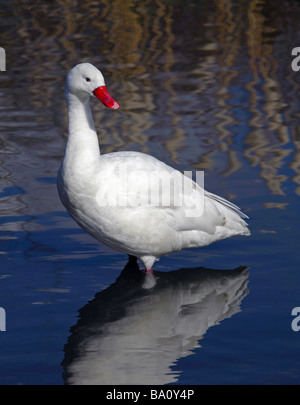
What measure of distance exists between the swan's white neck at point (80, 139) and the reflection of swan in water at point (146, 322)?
121 cm

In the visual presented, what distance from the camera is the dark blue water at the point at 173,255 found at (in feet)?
21.7

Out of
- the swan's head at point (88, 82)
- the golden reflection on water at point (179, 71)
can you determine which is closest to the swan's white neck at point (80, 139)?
the swan's head at point (88, 82)

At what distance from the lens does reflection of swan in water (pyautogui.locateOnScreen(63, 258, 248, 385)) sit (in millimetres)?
6398

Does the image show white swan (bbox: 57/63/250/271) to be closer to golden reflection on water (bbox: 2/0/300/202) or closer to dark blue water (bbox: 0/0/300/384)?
dark blue water (bbox: 0/0/300/384)

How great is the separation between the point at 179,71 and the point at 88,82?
327 inches

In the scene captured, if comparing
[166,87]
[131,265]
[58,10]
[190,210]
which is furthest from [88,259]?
[58,10]

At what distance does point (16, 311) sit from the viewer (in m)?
7.42

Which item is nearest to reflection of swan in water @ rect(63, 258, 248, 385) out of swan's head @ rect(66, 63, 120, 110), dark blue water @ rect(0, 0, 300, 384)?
dark blue water @ rect(0, 0, 300, 384)

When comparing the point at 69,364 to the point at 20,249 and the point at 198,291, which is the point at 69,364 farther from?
the point at 20,249

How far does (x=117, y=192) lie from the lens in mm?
7512

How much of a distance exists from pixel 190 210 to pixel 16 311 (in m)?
1.91

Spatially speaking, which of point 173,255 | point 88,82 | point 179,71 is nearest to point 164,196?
point 173,255

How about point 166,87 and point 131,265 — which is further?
point 166,87

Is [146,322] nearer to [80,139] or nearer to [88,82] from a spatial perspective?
[80,139]
